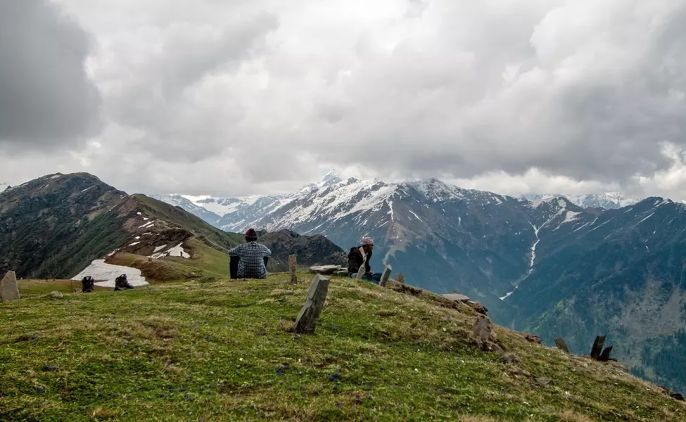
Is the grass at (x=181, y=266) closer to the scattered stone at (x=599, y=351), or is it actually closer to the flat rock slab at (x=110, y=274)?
the flat rock slab at (x=110, y=274)

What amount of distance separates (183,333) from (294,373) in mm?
6305

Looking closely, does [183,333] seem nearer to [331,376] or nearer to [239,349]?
[239,349]

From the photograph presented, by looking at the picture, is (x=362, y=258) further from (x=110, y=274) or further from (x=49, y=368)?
(x=110, y=274)

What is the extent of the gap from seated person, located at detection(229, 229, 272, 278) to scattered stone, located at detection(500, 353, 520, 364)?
2336 cm

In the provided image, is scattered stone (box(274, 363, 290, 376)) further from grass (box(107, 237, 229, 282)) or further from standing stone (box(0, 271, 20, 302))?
grass (box(107, 237, 229, 282))

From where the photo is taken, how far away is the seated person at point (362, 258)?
5027cm

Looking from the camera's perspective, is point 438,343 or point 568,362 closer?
point 438,343

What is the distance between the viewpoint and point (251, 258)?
44656mm

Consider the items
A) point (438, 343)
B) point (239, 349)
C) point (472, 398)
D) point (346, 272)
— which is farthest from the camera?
point (346, 272)

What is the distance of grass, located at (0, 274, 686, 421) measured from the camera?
15461 mm

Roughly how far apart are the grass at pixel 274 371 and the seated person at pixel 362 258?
1713 cm

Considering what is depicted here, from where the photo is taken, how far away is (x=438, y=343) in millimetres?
27766

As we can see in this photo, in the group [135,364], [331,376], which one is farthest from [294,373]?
[135,364]

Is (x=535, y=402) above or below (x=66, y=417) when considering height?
below
